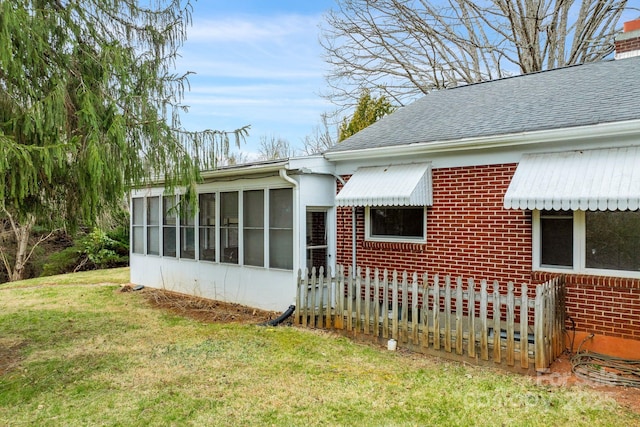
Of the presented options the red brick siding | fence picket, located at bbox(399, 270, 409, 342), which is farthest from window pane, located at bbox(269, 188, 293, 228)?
the red brick siding

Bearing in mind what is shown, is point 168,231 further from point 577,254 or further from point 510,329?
point 577,254

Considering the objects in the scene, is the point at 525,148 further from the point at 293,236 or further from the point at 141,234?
the point at 141,234

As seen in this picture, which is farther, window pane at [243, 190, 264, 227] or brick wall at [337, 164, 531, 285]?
window pane at [243, 190, 264, 227]

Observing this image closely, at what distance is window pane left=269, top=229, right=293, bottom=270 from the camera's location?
31.1 ft

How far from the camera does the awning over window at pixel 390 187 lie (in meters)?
7.86

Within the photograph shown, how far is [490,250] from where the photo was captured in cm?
764

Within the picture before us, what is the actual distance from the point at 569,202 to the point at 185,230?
9.54 metres

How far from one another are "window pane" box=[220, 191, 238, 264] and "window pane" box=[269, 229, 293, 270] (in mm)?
1319

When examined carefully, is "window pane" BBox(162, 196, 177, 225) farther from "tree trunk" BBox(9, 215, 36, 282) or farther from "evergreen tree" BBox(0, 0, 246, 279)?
"tree trunk" BBox(9, 215, 36, 282)

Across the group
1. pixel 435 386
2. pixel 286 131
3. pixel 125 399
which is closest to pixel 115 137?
pixel 125 399

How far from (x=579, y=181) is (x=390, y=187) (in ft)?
10.1

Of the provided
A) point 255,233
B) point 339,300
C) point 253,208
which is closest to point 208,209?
point 253,208

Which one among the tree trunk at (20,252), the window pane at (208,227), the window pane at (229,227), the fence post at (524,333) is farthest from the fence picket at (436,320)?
the tree trunk at (20,252)

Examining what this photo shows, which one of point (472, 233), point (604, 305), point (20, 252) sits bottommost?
point (20, 252)
